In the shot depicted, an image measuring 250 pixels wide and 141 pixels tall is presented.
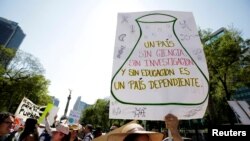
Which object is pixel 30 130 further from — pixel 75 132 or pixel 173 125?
pixel 173 125

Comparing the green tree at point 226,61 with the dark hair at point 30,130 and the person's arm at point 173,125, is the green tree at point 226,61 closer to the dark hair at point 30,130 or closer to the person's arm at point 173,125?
the dark hair at point 30,130

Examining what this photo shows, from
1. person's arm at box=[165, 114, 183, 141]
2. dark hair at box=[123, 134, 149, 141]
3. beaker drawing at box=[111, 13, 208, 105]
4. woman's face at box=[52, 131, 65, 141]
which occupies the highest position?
beaker drawing at box=[111, 13, 208, 105]

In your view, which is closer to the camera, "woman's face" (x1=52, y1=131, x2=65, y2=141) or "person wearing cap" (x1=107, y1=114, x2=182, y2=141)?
"person wearing cap" (x1=107, y1=114, x2=182, y2=141)

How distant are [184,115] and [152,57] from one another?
1.02m

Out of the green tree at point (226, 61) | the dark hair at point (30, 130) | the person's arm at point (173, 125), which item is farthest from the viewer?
the green tree at point (226, 61)

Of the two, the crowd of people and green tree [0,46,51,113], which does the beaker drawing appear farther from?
green tree [0,46,51,113]

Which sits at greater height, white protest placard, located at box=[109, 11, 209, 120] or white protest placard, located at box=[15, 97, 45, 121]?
white protest placard, located at box=[15, 97, 45, 121]

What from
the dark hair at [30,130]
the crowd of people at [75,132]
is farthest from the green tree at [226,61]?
the dark hair at [30,130]

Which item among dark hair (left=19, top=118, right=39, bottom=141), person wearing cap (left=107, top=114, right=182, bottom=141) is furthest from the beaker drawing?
dark hair (left=19, top=118, right=39, bottom=141)

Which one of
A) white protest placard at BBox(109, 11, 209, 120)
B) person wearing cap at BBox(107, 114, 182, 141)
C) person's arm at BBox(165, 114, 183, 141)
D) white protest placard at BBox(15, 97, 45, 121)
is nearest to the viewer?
person wearing cap at BBox(107, 114, 182, 141)

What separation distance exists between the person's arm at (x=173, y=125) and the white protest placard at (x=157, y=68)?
5.2 inches

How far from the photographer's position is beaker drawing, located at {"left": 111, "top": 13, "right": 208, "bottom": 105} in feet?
11.0

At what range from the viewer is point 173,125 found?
287cm

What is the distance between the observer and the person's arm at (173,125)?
8.76ft
